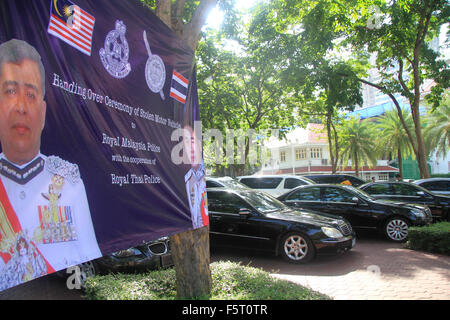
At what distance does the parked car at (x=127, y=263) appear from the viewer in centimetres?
561

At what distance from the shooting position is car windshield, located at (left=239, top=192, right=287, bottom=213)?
25.4 ft

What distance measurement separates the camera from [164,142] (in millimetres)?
3828

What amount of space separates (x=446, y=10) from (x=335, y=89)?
184 inches

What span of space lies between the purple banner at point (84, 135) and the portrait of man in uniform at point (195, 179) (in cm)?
11

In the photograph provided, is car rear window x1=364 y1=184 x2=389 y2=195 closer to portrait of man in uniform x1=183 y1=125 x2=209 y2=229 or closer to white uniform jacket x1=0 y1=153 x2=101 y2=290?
portrait of man in uniform x1=183 y1=125 x2=209 y2=229

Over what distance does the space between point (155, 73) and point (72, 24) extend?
46.3 inches

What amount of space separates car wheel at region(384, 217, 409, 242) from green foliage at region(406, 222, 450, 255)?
0.81 metres

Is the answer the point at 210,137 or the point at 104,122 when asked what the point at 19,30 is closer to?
the point at 104,122

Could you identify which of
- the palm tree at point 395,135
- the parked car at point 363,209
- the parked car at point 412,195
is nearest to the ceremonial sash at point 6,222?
the parked car at point 363,209

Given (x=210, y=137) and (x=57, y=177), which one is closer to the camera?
(x=57, y=177)

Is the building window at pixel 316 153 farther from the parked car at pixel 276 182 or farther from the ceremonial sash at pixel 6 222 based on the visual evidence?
the ceremonial sash at pixel 6 222

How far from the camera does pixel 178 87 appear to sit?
169 inches
